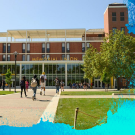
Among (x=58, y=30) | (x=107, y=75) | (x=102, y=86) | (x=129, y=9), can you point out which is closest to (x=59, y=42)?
(x=58, y=30)

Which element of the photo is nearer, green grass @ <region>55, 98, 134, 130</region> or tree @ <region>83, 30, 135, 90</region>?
green grass @ <region>55, 98, 134, 130</region>

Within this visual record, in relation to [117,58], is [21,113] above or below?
below

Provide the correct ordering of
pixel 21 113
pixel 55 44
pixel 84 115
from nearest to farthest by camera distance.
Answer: pixel 84 115, pixel 21 113, pixel 55 44

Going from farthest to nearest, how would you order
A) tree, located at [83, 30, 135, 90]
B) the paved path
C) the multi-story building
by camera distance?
1. the multi-story building
2. tree, located at [83, 30, 135, 90]
3. the paved path

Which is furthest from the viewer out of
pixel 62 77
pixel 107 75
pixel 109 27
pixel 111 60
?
pixel 109 27

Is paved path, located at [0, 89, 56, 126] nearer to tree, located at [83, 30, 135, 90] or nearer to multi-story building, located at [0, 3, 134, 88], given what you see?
tree, located at [83, 30, 135, 90]

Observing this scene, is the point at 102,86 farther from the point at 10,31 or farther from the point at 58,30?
the point at 10,31

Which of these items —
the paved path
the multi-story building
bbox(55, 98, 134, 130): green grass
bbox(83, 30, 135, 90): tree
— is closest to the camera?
bbox(55, 98, 134, 130): green grass

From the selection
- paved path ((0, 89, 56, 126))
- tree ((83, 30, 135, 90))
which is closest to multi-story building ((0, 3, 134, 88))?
tree ((83, 30, 135, 90))

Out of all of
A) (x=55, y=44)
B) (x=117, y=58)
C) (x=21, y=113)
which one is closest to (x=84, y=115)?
(x=21, y=113)

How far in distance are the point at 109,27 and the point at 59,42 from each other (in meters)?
13.1

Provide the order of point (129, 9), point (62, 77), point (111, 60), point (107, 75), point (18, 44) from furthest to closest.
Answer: point (18, 44) < point (62, 77) < point (107, 75) < point (111, 60) < point (129, 9)

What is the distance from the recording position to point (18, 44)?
51.8 meters

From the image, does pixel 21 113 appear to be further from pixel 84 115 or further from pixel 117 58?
pixel 117 58
